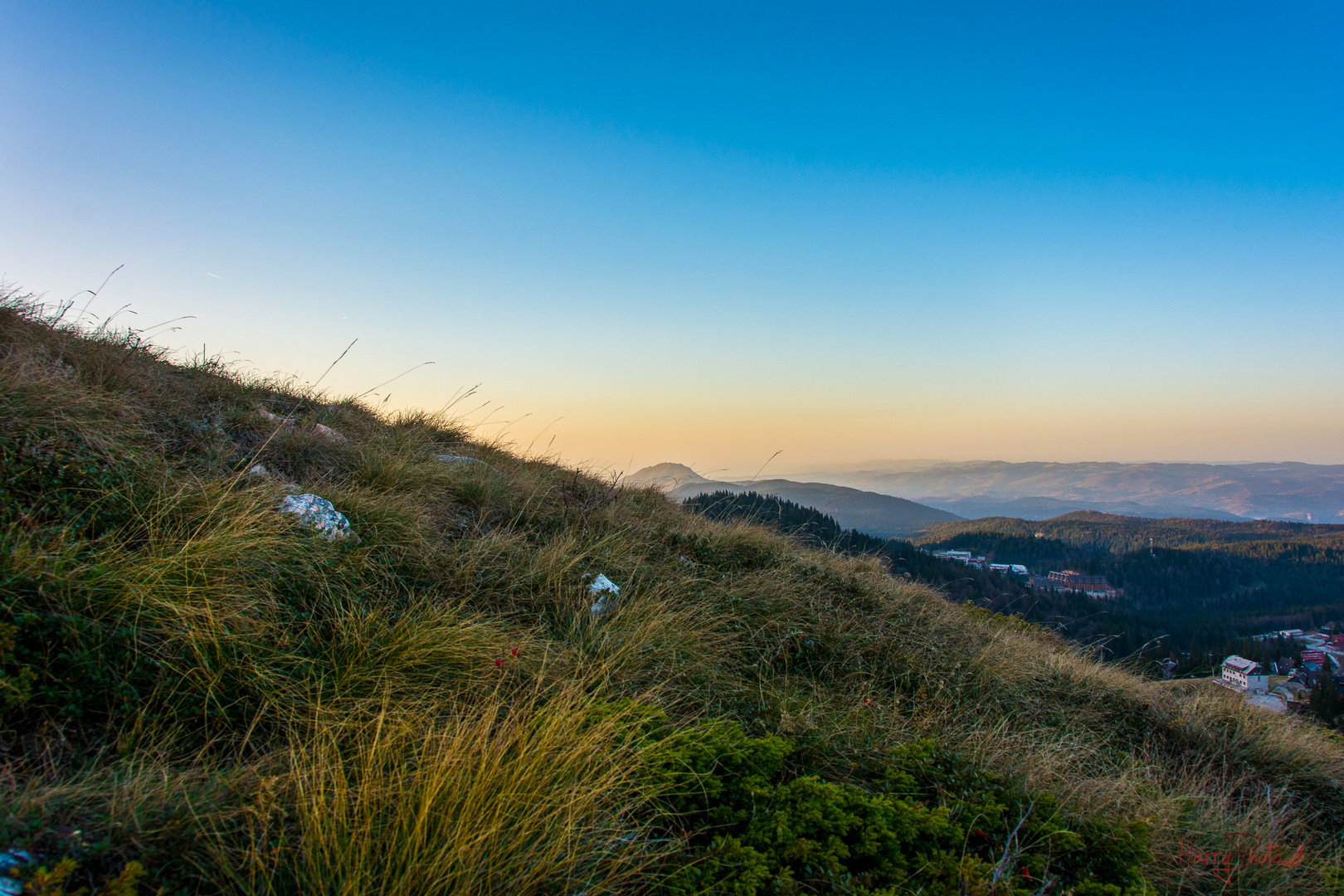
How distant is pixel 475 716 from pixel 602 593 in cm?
183

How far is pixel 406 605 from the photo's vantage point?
135 inches

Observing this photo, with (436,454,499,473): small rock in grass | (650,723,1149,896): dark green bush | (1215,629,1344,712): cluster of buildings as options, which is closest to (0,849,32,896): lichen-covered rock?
(650,723,1149,896): dark green bush

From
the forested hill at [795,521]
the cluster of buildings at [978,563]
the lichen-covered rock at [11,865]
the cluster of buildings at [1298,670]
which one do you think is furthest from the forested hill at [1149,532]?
the lichen-covered rock at [11,865]

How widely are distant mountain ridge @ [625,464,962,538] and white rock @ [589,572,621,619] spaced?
3.47 metres

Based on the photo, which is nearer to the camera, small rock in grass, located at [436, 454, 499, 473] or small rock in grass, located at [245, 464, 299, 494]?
small rock in grass, located at [245, 464, 299, 494]

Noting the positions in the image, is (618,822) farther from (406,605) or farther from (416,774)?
(406,605)

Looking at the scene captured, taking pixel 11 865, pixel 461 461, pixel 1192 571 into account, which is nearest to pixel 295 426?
pixel 461 461

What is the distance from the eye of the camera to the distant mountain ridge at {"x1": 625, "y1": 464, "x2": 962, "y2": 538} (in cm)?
841

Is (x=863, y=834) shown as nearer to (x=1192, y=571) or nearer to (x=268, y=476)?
(x=268, y=476)

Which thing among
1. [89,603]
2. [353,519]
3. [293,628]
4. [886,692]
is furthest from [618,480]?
[89,603]

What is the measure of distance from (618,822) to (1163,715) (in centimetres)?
524

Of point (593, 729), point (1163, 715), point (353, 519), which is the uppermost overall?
point (353, 519)

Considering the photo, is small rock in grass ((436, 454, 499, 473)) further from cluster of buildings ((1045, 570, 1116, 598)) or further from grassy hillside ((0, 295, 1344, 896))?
cluster of buildings ((1045, 570, 1116, 598))

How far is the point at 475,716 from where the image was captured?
7.78ft
